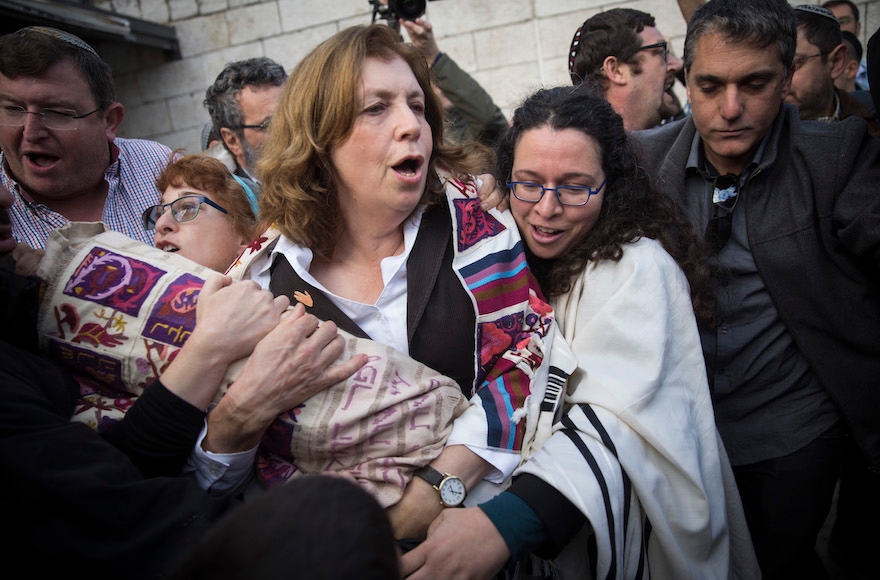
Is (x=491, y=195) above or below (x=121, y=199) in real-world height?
below

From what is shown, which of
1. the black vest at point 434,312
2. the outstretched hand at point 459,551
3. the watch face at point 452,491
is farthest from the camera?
the black vest at point 434,312

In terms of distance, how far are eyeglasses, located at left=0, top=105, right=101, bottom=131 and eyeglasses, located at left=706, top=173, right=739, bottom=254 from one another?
2403mm

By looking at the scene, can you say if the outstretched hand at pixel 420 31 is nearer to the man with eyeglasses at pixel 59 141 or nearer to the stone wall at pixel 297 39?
the man with eyeglasses at pixel 59 141

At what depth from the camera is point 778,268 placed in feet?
6.31

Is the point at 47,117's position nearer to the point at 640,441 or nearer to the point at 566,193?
the point at 566,193

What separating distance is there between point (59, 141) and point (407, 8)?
210 centimetres

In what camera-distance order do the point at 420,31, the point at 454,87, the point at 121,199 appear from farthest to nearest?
the point at 454,87 < the point at 420,31 < the point at 121,199

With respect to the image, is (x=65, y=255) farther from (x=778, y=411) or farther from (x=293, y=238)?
(x=778, y=411)

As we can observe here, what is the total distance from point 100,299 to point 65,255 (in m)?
0.19

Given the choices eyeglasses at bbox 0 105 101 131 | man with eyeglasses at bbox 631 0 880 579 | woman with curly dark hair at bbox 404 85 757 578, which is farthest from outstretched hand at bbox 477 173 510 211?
eyeglasses at bbox 0 105 101 131

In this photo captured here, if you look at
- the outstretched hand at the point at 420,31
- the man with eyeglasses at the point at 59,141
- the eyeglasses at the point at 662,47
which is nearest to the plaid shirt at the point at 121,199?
the man with eyeglasses at the point at 59,141

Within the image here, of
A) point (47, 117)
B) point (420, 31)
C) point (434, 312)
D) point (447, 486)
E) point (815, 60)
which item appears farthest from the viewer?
point (420, 31)

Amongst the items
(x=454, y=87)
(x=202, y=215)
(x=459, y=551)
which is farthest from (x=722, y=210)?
(x=454, y=87)

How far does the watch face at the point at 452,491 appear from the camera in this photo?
150cm
